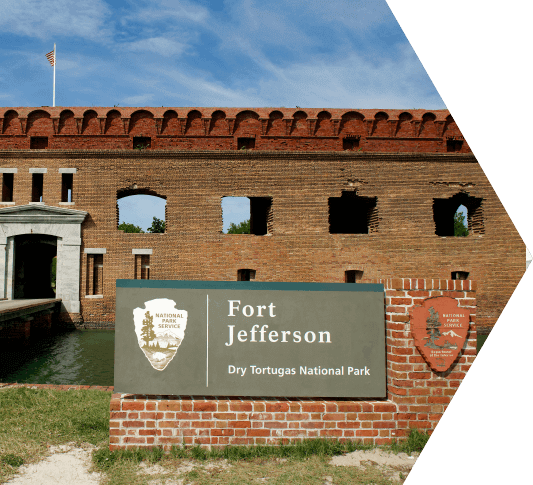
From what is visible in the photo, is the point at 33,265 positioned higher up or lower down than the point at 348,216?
lower down

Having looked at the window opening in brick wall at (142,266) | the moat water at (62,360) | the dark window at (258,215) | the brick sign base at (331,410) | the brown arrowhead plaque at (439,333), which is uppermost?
the dark window at (258,215)

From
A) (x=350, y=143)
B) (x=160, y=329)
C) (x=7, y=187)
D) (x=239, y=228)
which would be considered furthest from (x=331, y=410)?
(x=239, y=228)

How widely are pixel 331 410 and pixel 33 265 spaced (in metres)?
18.6

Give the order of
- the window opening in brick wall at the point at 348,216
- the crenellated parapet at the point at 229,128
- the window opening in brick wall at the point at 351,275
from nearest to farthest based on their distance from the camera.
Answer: the window opening in brick wall at the point at 351,275, the crenellated parapet at the point at 229,128, the window opening in brick wall at the point at 348,216

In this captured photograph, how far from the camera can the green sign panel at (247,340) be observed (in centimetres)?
390

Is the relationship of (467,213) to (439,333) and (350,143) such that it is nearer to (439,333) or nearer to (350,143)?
(350,143)

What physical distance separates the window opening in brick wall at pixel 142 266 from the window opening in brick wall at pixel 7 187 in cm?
597

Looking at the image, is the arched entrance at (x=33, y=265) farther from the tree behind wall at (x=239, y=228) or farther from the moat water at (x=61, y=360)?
the tree behind wall at (x=239, y=228)

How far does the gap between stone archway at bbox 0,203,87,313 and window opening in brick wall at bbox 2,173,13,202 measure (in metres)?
0.96

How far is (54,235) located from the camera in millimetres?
15055

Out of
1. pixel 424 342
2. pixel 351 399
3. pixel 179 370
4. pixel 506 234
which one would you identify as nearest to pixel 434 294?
pixel 424 342

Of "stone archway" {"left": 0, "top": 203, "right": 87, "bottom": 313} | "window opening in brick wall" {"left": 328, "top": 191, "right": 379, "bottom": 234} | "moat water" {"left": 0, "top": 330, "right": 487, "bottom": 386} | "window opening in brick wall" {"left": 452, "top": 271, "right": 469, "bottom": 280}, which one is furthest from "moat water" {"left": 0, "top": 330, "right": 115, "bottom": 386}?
"window opening in brick wall" {"left": 452, "top": 271, "right": 469, "bottom": 280}

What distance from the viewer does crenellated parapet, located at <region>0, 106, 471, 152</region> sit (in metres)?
15.8

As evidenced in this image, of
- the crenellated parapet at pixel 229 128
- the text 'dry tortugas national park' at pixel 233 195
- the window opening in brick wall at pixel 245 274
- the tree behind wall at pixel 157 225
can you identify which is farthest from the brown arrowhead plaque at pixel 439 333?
the tree behind wall at pixel 157 225
